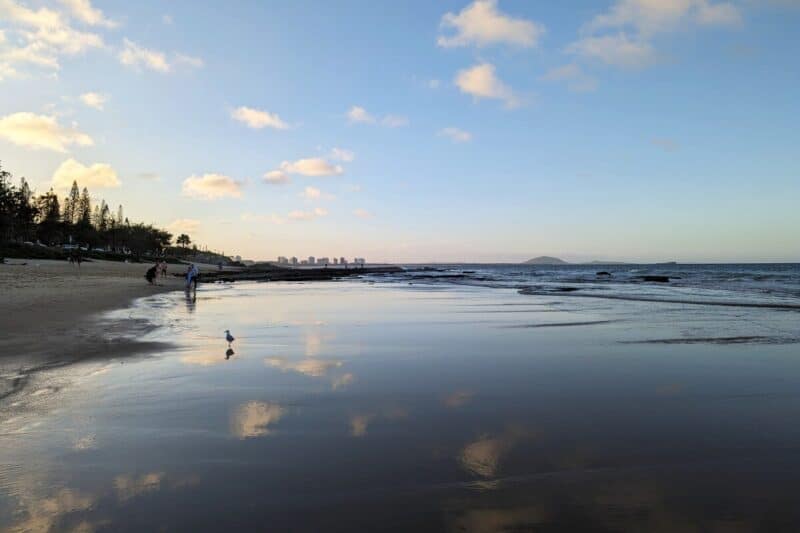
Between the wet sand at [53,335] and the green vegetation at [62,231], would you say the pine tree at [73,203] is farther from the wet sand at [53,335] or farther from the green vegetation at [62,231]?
the wet sand at [53,335]

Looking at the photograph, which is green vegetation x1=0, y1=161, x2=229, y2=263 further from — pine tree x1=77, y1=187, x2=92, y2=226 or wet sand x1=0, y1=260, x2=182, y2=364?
wet sand x1=0, y1=260, x2=182, y2=364

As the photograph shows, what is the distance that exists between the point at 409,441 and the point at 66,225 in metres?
114

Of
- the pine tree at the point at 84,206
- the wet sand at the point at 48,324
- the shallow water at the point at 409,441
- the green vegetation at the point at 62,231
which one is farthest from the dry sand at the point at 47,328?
the pine tree at the point at 84,206

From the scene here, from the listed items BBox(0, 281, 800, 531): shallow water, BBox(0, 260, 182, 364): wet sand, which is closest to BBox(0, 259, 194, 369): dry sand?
BBox(0, 260, 182, 364): wet sand

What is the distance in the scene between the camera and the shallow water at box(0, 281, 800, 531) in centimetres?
371

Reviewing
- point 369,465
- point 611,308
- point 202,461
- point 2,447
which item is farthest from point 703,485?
point 611,308

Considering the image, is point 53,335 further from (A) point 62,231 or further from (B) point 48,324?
(A) point 62,231

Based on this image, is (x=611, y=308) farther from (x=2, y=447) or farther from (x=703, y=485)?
(x=2, y=447)

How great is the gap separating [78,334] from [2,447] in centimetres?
792

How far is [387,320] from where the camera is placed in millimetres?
16125

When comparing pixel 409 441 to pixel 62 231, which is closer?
pixel 409 441

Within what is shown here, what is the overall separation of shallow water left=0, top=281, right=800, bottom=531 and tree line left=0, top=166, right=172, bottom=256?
66.0 m

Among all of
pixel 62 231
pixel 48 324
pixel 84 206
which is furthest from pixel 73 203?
pixel 48 324

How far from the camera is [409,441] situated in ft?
16.9
